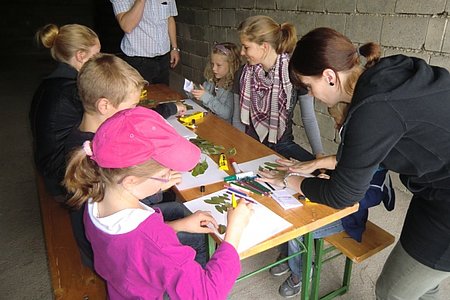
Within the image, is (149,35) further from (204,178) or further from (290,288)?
(290,288)

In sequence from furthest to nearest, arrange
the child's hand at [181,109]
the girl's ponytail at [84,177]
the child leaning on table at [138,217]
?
the child's hand at [181,109] < the girl's ponytail at [84,177] < the child leaning on table at [138,217]

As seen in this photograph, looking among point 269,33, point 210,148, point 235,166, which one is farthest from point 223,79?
point 235,166

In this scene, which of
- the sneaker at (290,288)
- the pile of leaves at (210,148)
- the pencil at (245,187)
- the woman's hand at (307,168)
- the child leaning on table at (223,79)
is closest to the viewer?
the pencil at (245,187)

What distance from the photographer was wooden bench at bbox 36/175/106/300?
1.56 meters

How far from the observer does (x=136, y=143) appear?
3.24 feet

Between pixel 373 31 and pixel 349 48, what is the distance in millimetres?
1963

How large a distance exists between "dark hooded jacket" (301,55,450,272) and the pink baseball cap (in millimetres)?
510

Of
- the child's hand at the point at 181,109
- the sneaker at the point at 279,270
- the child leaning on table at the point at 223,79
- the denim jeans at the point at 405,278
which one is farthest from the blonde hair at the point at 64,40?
the denim jeans at the point at 405,278

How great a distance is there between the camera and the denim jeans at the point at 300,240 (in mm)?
1669

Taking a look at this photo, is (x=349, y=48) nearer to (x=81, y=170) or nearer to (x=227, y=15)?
(x=81, y=170)

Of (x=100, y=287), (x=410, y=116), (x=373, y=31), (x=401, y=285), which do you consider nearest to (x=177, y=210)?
(x=100, y=287)

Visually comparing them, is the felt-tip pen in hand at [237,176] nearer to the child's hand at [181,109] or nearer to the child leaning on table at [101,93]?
the child leaning on table at [101,93]

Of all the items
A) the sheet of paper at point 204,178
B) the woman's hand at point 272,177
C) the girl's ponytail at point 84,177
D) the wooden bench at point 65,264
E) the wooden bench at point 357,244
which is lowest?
the wooden bench at point 65,264

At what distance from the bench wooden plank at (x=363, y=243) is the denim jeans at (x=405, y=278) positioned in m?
0.21
